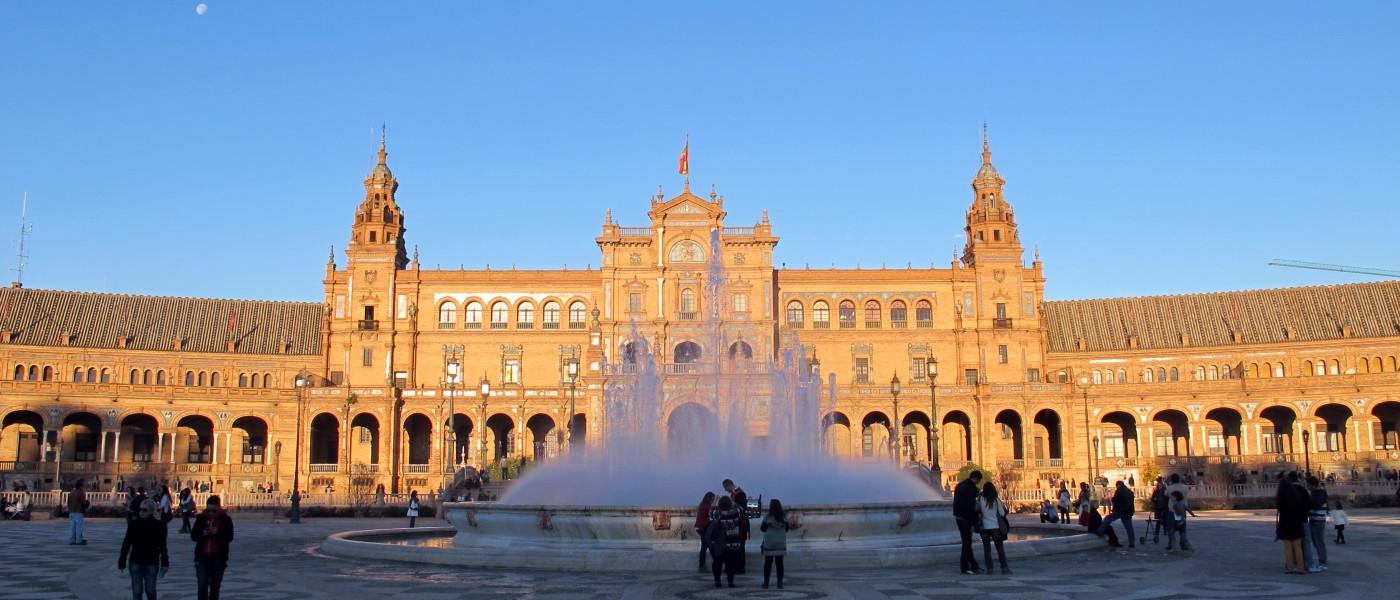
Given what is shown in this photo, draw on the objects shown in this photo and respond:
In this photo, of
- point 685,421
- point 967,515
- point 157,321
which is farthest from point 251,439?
point 967,515

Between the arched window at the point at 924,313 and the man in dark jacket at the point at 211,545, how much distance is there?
68476 mm

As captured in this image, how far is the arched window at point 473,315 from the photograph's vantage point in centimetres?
8100

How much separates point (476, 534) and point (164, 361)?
204 feet

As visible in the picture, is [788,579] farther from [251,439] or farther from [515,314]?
[251,439]

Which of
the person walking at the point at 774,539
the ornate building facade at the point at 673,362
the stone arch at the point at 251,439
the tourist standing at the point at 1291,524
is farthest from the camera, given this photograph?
the stone arch at the point at 251,439

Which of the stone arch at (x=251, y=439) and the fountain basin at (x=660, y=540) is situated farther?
the stone arch at (x=251, y=439)

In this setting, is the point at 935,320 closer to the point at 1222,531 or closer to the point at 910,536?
the point at 1222,531

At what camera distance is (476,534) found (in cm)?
2552

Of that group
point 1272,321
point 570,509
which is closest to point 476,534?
point 570,509

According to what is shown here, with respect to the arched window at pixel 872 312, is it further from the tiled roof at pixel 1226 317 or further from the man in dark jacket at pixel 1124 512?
the man in dark jacket at pixel 1124 512

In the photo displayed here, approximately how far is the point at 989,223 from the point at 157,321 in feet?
184

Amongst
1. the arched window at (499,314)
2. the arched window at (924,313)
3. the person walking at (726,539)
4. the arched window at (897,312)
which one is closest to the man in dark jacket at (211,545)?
the person walking at (726,539)

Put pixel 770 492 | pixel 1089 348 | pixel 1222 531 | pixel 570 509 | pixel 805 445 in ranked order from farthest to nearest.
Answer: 1. pixel 1089 348
2. pixel 805 445
3. pixel 1222 531
4. pixel 770 492
5. pixel 570 509

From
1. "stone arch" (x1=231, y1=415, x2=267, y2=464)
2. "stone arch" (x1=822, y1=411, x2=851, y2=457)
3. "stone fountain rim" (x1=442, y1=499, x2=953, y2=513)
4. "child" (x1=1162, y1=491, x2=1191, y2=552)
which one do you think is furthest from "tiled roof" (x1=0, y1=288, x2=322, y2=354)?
"child" (x1=1162, y1=491, x2=1191, y2=552)
